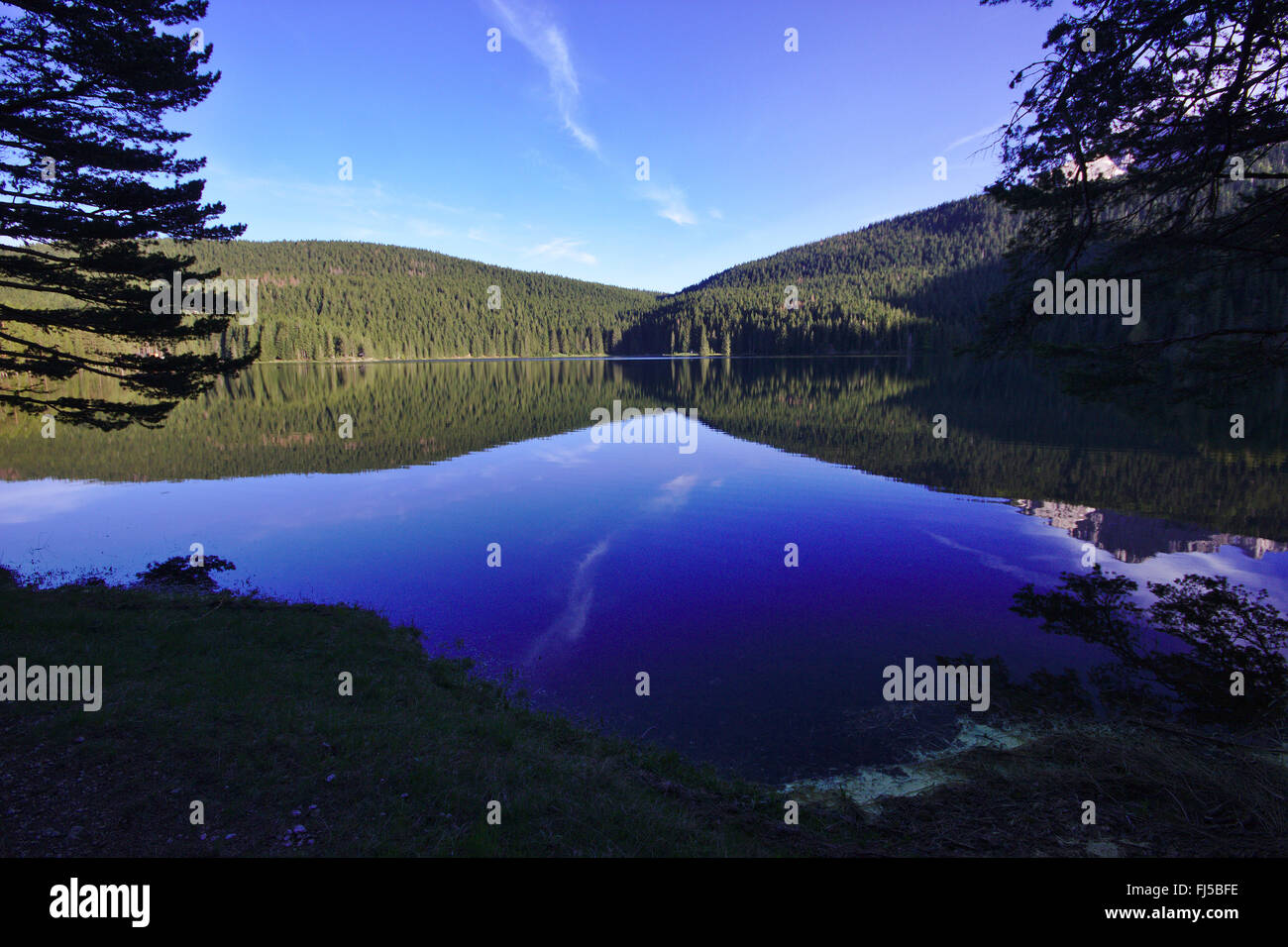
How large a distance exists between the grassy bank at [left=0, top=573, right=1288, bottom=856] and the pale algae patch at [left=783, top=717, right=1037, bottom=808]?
225 millimetres

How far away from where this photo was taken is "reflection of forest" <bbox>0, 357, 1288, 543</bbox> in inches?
886

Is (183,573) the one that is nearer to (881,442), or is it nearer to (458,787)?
(458,787)

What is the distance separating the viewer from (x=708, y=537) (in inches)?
742

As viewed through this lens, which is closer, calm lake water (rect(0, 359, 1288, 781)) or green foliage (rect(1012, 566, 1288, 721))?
green foliage (rect(1012, 566, 1288, 721))

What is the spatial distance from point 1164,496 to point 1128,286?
14030 millimetres

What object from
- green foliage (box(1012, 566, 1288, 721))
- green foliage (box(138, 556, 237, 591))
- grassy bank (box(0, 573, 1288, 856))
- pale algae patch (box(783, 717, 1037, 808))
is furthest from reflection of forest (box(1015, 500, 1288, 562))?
green foliage (box(138, 556, 237, 591))

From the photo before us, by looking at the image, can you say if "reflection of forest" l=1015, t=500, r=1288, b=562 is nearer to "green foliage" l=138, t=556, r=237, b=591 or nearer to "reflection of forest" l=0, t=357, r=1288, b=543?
"reflection of forest" l=0, t=357, r=1288, b=543

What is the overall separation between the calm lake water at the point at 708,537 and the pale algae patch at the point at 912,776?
0.32 meters

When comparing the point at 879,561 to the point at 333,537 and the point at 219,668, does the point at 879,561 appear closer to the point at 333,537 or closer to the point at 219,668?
the point at 219,668

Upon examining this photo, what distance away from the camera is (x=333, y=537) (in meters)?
19.2

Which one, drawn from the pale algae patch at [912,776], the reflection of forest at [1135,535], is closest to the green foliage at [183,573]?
the pale algae patch at [912,776]

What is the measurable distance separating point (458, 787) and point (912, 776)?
611 cm

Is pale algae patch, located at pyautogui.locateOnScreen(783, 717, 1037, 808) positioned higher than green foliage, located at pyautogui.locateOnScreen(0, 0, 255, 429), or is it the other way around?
green foliage, located at pyautogui.locateOnScreen(0, 0, 255, 429)
